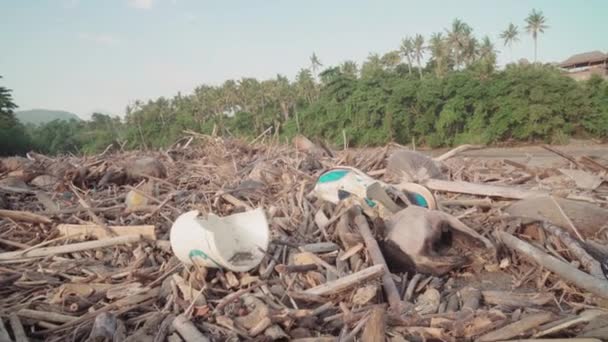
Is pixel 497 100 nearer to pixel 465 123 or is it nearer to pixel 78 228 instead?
pixel 465 123

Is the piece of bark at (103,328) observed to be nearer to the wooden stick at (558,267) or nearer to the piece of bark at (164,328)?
the piece of bark at (164,328)

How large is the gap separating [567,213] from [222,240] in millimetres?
3487

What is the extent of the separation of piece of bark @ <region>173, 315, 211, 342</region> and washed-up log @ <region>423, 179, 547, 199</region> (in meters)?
3.84

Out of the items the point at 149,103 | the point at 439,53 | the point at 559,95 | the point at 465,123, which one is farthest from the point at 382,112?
the point at 149,103

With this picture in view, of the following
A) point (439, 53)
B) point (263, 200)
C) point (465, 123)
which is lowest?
point (465, 123)

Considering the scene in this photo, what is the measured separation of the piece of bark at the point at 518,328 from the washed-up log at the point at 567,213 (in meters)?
1.78

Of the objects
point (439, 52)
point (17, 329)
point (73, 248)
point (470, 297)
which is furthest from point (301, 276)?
point (439, 52)

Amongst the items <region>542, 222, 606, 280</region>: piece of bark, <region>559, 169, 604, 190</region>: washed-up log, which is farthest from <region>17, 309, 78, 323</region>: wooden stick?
<region>559, 169, 604, 190</region>: washed-up log

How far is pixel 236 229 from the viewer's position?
3.52 metres

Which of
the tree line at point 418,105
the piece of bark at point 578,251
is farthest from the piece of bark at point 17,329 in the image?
the tree line at point 418,105

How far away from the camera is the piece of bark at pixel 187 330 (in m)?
2.46

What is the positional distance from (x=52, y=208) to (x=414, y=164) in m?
5.04

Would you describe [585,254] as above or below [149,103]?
below

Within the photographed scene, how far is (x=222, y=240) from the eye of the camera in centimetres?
332
